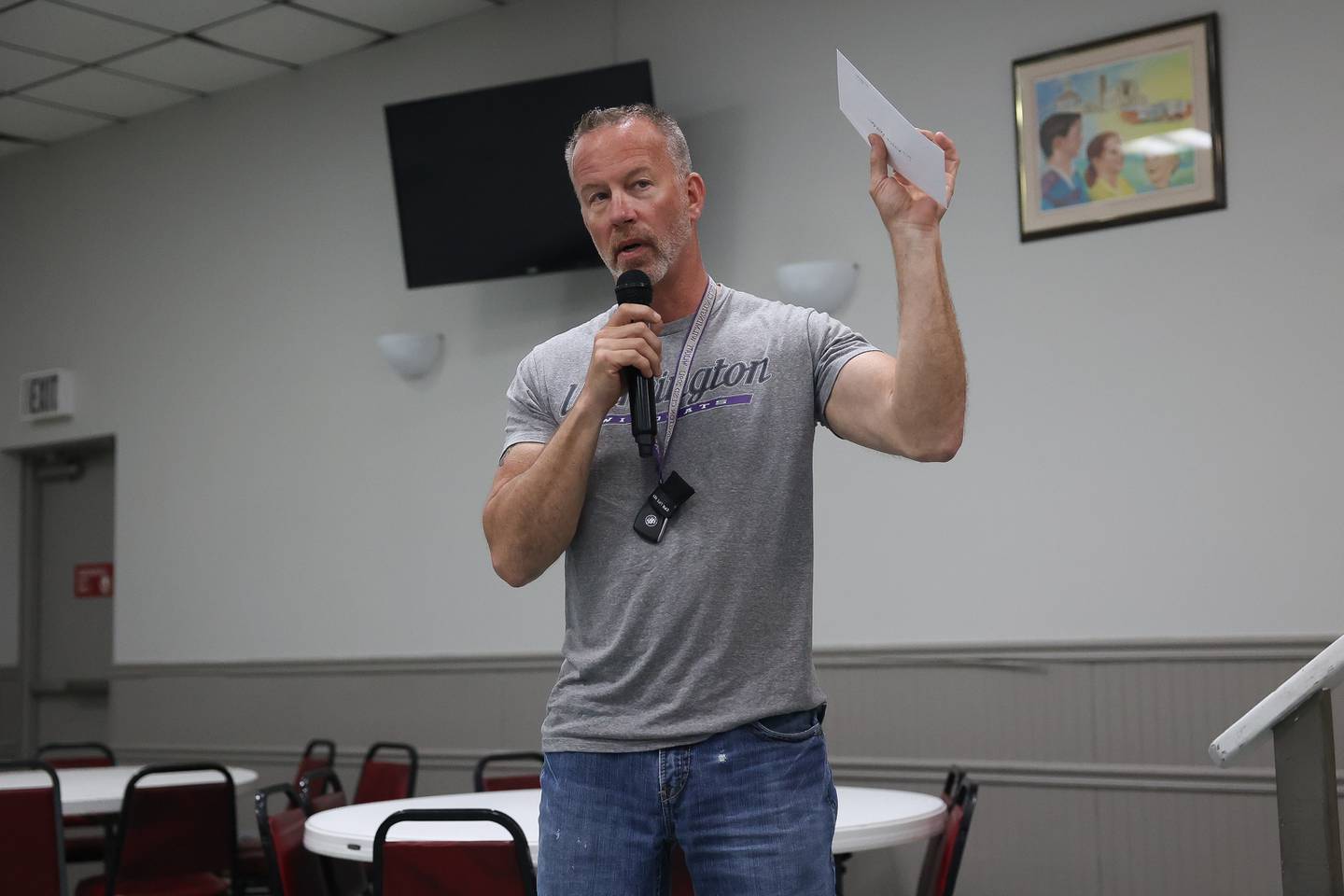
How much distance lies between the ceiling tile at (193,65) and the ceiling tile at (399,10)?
0.71m

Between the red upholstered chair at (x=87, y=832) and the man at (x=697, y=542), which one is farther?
the red upholstered chair at (x=87, y=832)

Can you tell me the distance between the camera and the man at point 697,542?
1435 mm

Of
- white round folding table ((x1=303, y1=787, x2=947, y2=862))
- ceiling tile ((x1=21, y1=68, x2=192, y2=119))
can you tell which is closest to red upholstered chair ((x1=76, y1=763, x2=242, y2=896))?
white round folding table ((x1=303, y1=787, x2=947, y2=862))

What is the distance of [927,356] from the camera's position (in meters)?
1.39

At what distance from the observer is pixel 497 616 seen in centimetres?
555

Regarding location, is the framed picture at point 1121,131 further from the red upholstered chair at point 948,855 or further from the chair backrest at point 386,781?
the chair backrest at point 386,781

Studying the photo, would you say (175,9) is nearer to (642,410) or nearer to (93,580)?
(93,580)

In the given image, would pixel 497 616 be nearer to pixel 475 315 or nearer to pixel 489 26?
pixel 475 315

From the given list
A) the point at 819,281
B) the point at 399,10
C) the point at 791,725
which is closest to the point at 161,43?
the point at 399,10

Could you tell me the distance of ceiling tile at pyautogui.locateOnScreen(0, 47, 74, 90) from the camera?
608cm

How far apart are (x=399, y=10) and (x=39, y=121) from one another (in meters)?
2.38

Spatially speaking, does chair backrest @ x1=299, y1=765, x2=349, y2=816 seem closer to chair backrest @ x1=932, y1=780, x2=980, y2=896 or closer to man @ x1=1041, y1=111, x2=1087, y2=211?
chair backrest @ x1=932, y1=780, x2=980, y2=896

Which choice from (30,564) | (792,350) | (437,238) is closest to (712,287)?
(792,350)

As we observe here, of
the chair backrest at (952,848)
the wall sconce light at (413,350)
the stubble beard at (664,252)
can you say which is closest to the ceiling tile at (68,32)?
the wall sconce light at (413,350)
